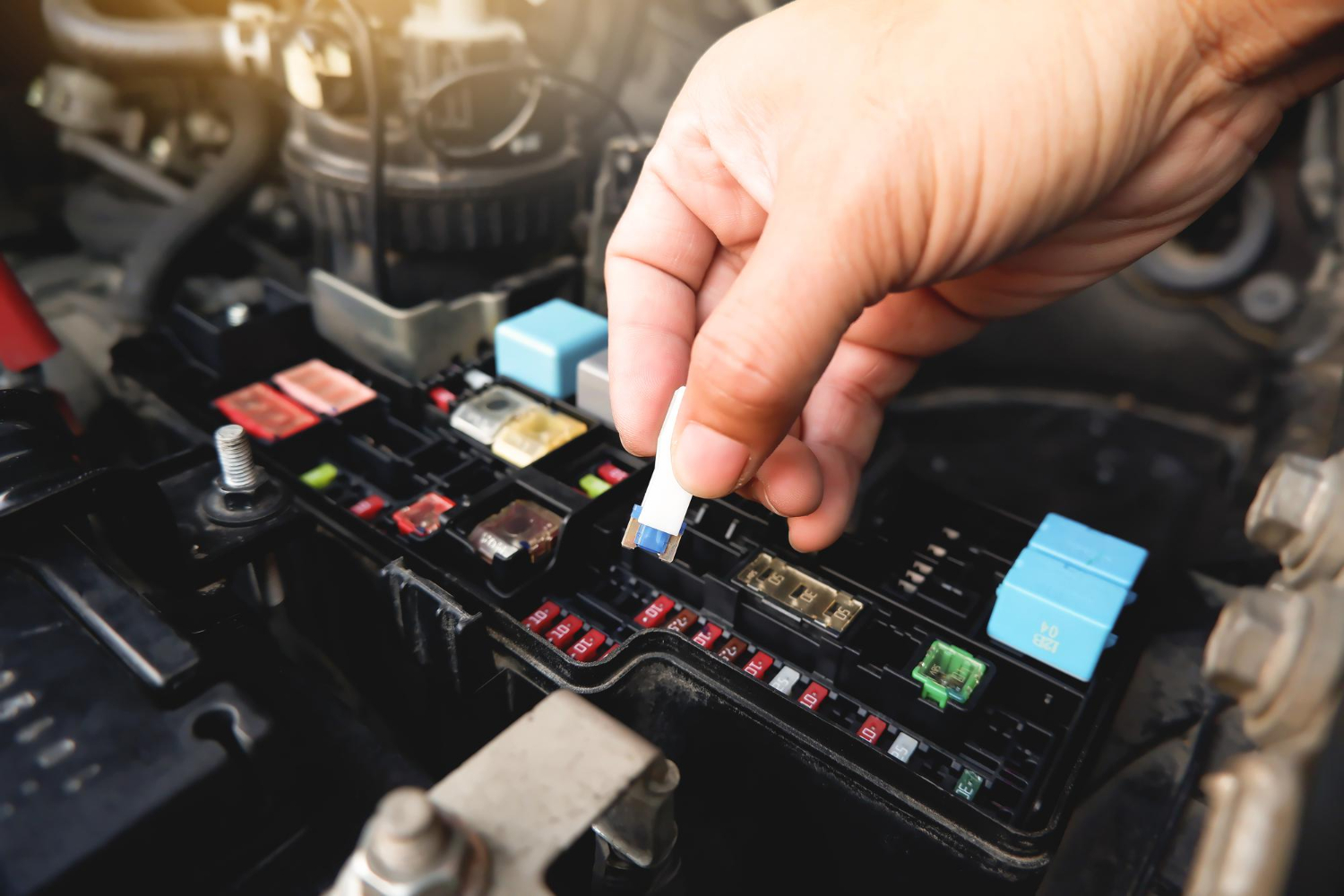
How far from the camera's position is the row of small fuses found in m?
0.58

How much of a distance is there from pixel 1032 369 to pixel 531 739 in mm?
953

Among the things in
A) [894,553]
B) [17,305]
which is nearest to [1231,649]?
[894,553]

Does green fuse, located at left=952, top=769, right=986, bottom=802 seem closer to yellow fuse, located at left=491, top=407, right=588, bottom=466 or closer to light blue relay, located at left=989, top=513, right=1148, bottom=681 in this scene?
light blue relay, located at left=989, top=513, right=1148, bottom=681

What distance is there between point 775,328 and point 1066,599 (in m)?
0.31

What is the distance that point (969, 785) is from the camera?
0.55 metres

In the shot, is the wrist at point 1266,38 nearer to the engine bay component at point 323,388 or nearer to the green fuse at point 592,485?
the green fuse at point 592,485

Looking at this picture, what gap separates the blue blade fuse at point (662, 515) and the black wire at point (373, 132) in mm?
420

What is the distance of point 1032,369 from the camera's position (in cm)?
113

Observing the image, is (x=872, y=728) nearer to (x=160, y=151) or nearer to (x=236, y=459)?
(x=236, y=459)

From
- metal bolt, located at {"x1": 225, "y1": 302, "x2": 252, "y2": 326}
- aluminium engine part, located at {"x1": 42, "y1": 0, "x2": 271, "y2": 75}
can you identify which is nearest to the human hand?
metal bolt, located at {"x1": 225, "y1": 302, "x2": 252, "y2": 326}

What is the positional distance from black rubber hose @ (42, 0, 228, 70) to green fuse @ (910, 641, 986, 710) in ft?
3.20

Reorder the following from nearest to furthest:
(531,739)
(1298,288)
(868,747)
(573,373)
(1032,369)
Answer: (531,739) < (868,747) < (573,373) < (1298,288) < (1032,369)

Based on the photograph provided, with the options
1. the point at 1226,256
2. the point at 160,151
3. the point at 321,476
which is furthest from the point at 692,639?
the point at 160,151

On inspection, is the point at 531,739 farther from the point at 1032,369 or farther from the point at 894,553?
the point at 1032,369
